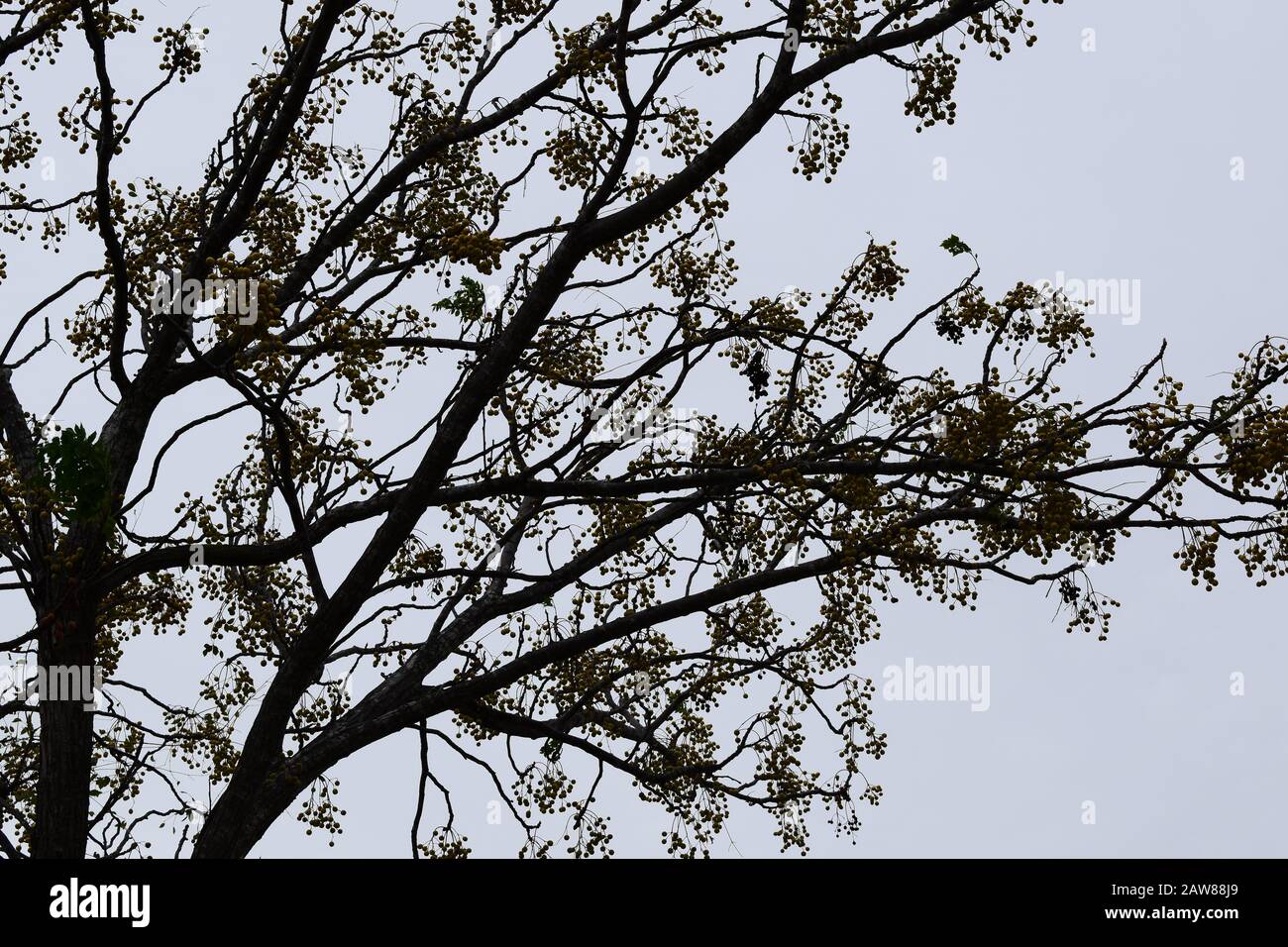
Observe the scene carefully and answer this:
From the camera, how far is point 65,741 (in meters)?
10.8

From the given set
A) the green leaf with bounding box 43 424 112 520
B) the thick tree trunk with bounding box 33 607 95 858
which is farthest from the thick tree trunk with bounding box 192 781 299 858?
the green leaf with bounding box 43 424 112 520

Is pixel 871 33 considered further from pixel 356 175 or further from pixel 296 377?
pixel 356 175

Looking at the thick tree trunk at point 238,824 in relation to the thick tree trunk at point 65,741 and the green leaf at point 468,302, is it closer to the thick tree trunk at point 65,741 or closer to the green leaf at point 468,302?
the thick tree trunk at point 65,741

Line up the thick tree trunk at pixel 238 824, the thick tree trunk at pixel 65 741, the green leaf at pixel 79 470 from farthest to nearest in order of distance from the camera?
the thick tree trunk at pixel 65 741 → the thick tree trunk at pixel 238 824 → the green leaf at pixel 79 470

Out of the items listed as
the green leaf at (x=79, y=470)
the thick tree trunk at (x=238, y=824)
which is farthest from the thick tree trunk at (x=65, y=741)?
the green leaf at (x=79, y=470)

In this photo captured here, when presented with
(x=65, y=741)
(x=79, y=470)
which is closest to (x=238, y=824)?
(x=65, y=741)

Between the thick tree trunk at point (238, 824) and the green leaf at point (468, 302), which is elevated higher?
the green leaf at point (468, 302)

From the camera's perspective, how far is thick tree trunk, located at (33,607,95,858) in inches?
420

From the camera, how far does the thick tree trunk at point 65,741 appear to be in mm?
10664
